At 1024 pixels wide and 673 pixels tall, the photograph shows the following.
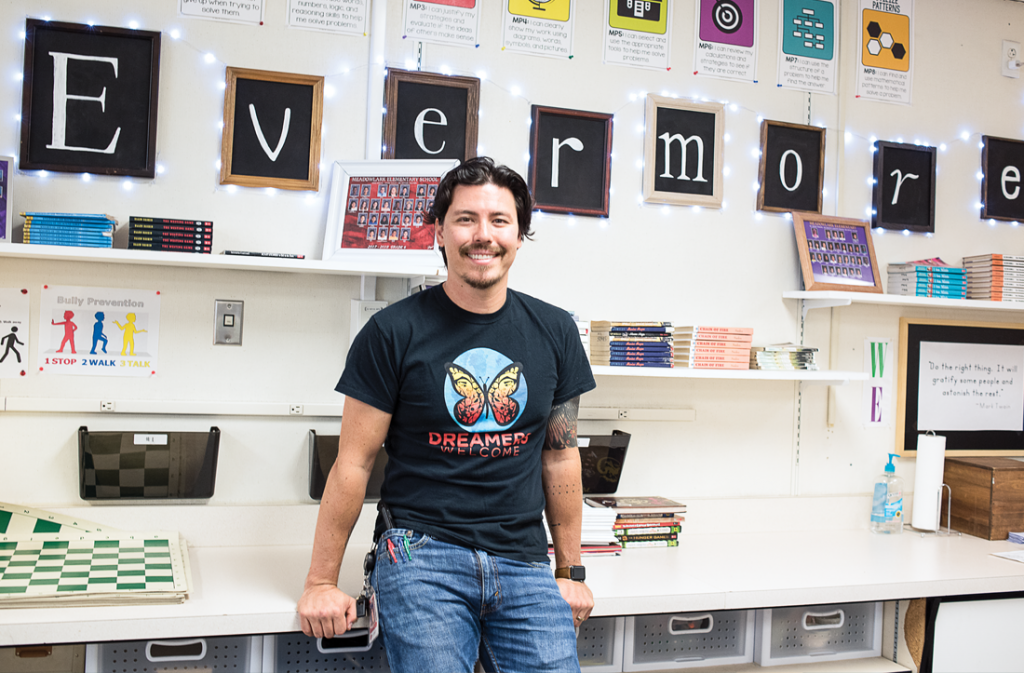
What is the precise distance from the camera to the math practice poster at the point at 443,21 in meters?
2.30

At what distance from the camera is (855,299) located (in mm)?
2426

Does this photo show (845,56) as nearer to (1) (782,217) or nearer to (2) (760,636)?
(1) (782,217)

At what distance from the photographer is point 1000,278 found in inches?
103

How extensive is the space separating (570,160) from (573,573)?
127 centimetres

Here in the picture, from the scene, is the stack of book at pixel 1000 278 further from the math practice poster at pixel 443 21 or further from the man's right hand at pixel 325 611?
the man's right hand at pixel 325 611

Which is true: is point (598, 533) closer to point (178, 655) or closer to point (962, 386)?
point (178, 655)

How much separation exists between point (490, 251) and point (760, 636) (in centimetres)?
130

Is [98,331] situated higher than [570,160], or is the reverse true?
[570,160]

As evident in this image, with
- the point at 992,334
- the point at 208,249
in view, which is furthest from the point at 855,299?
the point at 208,249

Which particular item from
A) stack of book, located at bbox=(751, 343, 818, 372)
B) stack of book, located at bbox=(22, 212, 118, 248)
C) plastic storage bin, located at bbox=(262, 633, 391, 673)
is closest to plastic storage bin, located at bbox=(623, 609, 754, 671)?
plastic storage bin, located at bbox=(262, 633, 391, 673)

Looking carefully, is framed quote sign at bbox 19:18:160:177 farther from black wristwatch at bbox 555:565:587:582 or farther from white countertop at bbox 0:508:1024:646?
black wristwatch at bbox 555:565:587:582

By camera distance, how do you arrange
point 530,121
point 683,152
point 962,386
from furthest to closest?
1. point 962,386
2. point 683,152
3. point 530,121

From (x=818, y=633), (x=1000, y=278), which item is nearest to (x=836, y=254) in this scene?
(x=1000, y=278)

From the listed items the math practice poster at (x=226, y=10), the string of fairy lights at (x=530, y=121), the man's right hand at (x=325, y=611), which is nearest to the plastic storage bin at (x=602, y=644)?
the man's right hand at (x=325, y=611)
